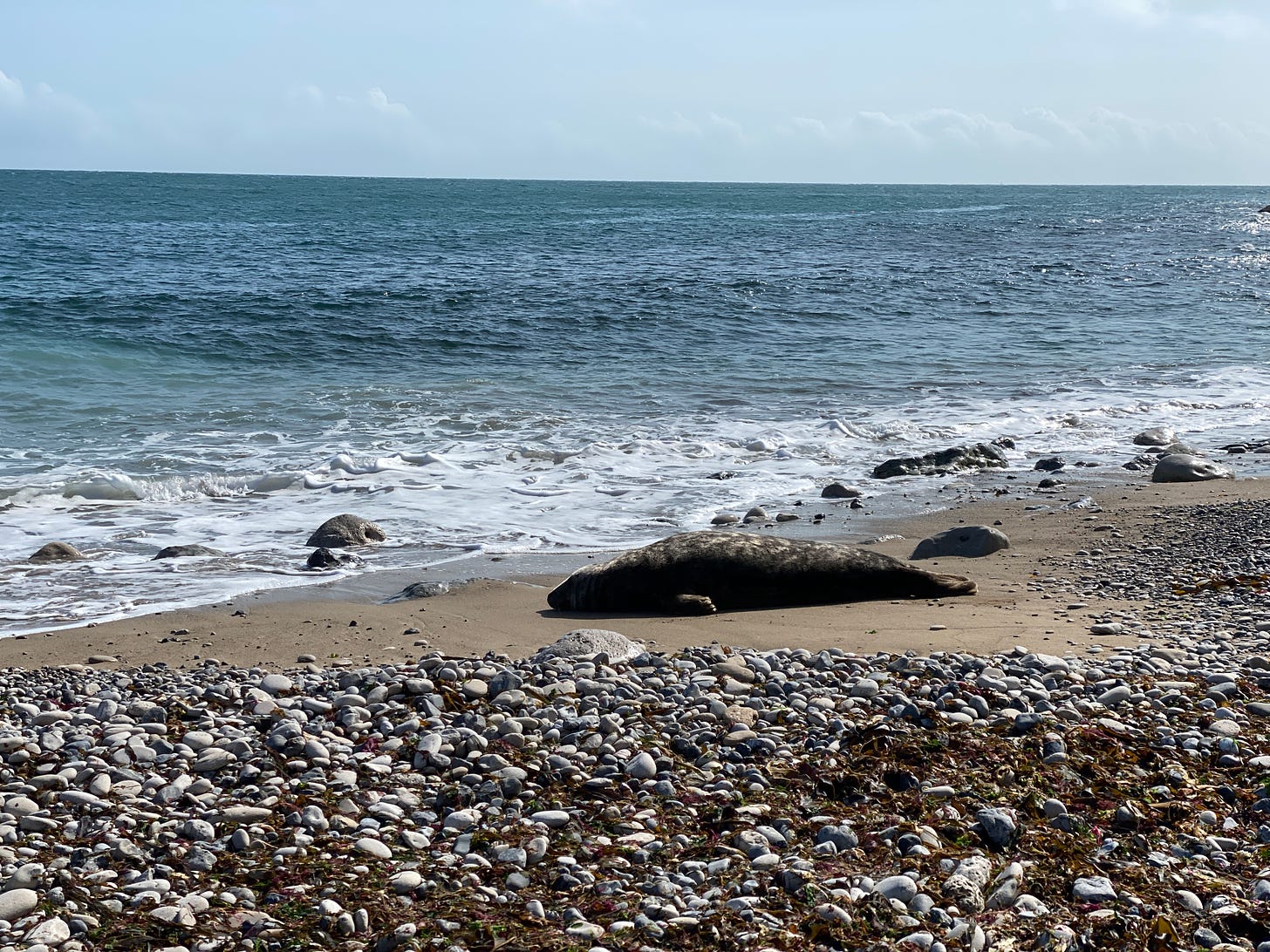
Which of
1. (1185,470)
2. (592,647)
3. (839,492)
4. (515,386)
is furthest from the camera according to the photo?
(515,386)

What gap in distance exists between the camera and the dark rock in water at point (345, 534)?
9211 millimetres

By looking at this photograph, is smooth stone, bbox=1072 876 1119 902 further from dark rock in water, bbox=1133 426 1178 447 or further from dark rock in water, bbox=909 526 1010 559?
dark rock in water, bbox=1133 426 1178 447

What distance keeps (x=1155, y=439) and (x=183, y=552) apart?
1140 centimetres

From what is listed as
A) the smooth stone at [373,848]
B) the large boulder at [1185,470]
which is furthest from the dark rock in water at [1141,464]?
the smooth stone at [373,848]

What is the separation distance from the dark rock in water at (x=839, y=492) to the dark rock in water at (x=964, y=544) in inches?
85.4

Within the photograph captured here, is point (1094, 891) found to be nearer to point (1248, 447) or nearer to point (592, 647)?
point (592, 647)

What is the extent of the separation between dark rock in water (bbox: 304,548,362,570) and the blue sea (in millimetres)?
169

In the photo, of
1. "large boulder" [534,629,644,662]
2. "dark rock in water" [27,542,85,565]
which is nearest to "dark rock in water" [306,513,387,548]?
"dark rock in water" [27,542,85,565]

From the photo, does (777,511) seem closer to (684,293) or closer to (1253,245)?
(684,293)

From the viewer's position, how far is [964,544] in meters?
8.77

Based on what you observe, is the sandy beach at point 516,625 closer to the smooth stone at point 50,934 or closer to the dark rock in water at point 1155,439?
the smooth stone at point 50,934

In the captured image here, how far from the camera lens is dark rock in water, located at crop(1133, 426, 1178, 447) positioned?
44.6ft

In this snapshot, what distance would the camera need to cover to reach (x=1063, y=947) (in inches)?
128

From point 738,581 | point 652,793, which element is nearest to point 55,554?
point 738,581
